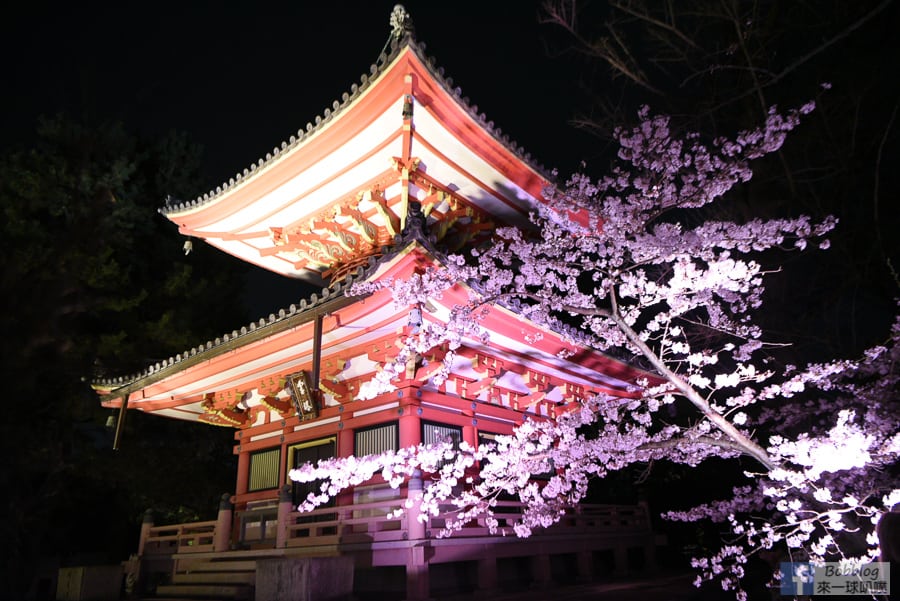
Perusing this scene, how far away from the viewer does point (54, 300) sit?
5.00 metres

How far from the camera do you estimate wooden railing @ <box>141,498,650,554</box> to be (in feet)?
25.5

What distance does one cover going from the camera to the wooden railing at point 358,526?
7762 mm

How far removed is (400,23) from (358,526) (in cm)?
749

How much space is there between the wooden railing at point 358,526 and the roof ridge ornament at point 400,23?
6.40 m

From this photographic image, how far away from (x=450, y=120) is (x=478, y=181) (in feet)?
5.73

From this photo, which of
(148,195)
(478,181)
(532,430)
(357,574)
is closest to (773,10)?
(478,181)

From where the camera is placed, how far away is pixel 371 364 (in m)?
9.34

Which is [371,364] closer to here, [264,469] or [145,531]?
[264,469]

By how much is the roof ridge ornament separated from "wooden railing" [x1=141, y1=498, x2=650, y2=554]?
21.0ft

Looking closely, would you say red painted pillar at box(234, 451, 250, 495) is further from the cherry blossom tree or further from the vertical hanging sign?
the cherry blossom tree

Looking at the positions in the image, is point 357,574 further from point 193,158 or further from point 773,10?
point 193,158

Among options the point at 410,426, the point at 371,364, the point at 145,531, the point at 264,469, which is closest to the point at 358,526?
the point at 410,426

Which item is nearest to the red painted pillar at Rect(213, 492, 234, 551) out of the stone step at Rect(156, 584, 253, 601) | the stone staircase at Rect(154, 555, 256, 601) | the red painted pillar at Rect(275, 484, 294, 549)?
the stone staircase at Rect(154, 555, 256, 601)

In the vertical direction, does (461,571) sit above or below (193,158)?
below
